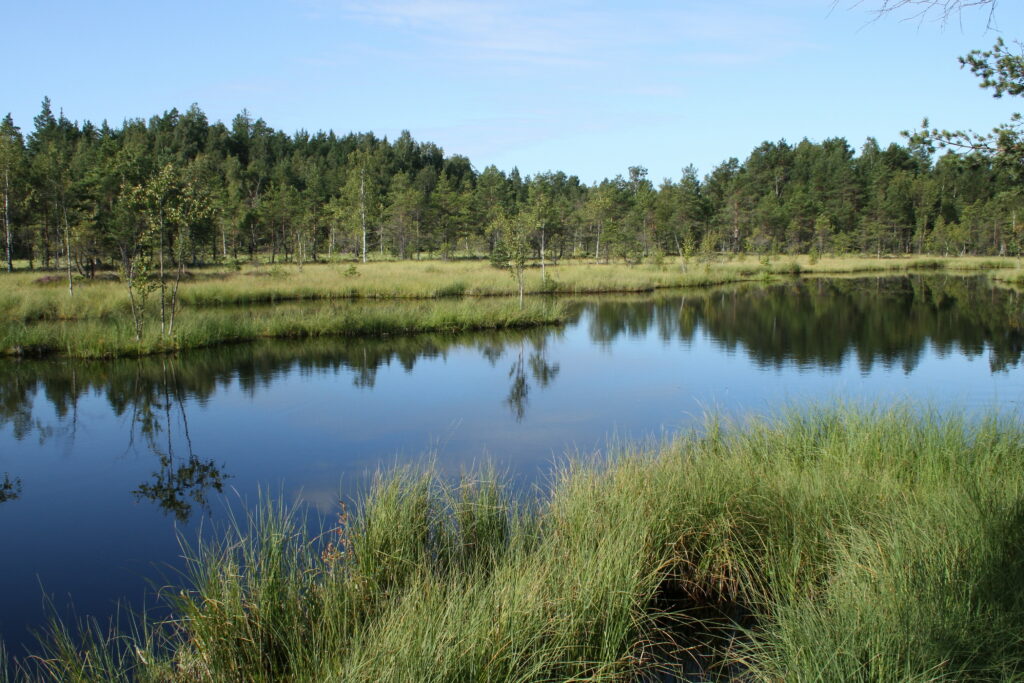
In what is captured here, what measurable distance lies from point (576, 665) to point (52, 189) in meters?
42.2

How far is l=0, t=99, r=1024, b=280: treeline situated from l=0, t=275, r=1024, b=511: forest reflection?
53.6 ft

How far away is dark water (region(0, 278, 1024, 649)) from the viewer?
7.58 meters

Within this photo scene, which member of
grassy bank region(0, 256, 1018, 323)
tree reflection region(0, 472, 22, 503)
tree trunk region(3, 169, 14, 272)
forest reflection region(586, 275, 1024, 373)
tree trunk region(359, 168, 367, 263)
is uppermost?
tree trunk region(359, 168, 367, 263)

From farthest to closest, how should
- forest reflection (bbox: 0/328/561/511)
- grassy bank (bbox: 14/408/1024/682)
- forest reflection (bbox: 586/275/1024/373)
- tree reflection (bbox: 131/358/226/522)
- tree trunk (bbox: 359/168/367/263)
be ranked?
tree trunk (bbox: 359/168/367/263)
forest reflection (bbox: 586/275/1024/373)
forest reflection (bbox: 0/328/561/511)
tree reflection (bbox: 131/358/226/522)
grassy bank (bbox: 14/408/1024/682)

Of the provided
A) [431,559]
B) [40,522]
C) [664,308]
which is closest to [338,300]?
[664,308]

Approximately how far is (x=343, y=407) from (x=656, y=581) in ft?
29.6

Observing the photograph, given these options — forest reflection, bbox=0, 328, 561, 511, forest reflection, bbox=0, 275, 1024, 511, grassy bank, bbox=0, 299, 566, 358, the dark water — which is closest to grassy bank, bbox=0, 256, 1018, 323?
grassy bank, bbox=0, 299, 566, 358

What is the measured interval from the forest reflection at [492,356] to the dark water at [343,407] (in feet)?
0.25

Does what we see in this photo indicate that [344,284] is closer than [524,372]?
No

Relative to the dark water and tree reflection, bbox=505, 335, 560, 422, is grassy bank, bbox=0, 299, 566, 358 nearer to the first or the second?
the dark water

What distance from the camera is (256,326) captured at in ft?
70.6

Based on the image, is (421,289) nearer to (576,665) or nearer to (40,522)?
(40,522)

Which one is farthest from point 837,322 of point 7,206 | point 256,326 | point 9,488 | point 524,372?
point 7,206

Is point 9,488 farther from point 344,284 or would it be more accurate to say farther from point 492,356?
point 344,284
